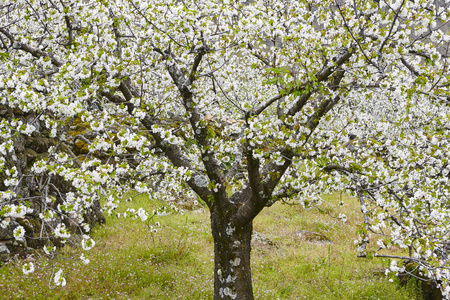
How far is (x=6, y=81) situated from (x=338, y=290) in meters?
8.73

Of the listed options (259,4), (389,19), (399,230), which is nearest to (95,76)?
(259,4)

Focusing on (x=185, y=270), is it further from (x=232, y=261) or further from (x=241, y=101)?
(x=241, y=101)

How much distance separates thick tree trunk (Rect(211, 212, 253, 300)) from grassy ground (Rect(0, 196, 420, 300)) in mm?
1631

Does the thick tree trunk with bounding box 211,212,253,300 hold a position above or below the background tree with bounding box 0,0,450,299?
below

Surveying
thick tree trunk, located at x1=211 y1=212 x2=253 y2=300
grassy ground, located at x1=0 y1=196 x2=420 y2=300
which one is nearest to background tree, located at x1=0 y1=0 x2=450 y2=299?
thick tree trunk, located at x1=211 y1=212 x2=253 y2=300

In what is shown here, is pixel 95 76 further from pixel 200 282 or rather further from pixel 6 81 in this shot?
pixel 200 282

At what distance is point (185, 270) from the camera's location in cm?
891

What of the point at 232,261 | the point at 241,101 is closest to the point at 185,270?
the point at 232,261

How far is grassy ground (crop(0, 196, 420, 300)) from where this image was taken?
750cm

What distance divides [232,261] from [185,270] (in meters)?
3.27

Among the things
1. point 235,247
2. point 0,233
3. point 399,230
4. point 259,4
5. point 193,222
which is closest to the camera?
point 399,230

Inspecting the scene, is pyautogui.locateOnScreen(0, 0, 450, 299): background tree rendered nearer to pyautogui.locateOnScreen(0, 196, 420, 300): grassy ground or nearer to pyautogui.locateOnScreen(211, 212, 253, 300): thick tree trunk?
pyautogui.locateOnScreen(211, 212, 253, 300): thick tree trunk

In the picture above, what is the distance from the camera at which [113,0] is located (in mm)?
5590

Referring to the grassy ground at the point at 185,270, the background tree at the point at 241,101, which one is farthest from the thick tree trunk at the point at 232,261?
the grassy ground at the point at 185,270
